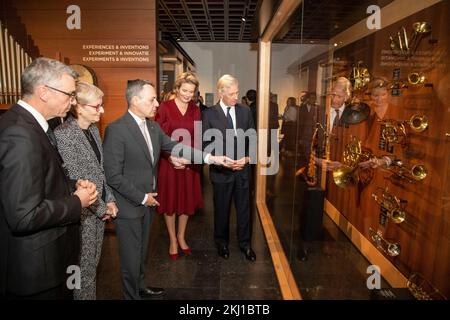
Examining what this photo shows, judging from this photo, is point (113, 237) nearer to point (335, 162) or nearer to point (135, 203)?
point (135, 203)

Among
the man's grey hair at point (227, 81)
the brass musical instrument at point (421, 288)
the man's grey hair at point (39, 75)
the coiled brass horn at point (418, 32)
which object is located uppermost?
the coiled brass horn at point (418, 32)

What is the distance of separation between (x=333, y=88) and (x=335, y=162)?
45 cm

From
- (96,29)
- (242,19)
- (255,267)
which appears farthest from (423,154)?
(242,19)

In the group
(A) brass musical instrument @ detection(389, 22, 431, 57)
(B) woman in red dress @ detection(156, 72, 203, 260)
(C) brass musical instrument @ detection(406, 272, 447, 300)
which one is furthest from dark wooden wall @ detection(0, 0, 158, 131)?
(C) brass musical instrument @ detection(406, 272, 447, 300)

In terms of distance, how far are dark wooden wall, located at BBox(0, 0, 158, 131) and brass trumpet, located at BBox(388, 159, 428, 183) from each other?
265cm

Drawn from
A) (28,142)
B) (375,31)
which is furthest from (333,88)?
(28,142)

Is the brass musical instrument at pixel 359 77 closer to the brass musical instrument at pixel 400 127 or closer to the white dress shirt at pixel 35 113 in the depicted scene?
the brass musical instrument at pixel 400 127

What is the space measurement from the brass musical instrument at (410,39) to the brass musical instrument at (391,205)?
66 centimetres

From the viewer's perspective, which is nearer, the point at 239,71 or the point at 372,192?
the point at 372,192

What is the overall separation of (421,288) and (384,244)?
0.87 ft

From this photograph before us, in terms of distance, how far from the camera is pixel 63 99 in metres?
1.43

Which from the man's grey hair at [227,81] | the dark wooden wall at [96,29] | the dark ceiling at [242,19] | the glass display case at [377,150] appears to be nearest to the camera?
the glass display case at [377,150]

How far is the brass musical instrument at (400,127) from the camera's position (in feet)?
4.61

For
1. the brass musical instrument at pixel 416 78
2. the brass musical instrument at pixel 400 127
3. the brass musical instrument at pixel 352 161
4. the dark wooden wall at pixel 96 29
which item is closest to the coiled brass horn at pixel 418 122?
the brass musical instrument at pixel 400 127
